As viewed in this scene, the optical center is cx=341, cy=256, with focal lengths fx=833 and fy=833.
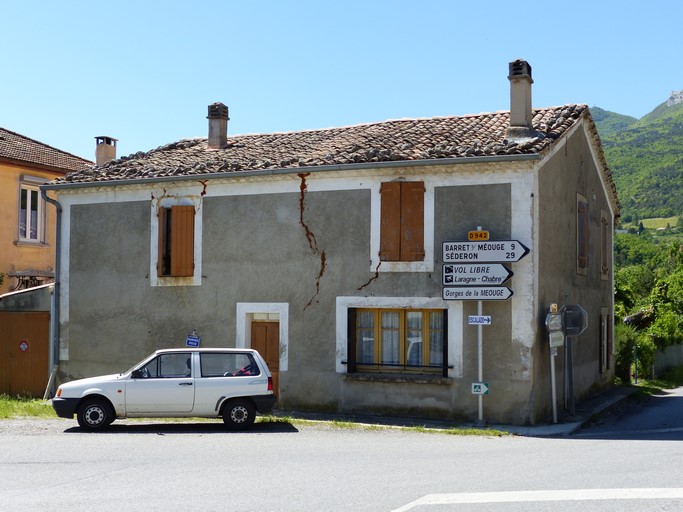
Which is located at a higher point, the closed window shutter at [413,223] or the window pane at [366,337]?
the closed window shutter at [413,223]

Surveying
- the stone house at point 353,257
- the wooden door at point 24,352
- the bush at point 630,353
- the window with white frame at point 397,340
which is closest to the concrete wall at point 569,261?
the stone house at point 353,257

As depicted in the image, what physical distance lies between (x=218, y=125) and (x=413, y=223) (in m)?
7.02

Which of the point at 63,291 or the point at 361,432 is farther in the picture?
the point at 63,291

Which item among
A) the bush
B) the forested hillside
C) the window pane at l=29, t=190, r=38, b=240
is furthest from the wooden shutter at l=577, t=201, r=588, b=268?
the forested hillside

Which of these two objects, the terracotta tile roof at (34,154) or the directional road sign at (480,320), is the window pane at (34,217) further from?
the directional road sign at (480,320)

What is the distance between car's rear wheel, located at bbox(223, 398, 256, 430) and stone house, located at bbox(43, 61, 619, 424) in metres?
2.89

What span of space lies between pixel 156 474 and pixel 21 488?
57.7 inches

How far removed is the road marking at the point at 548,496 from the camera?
7.81 m

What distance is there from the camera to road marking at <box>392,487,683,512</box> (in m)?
7.81

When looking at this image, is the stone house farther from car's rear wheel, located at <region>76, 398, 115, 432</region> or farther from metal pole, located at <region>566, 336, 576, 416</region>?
car's rear wheel, located at <region>76, 398, 115, 432</region>

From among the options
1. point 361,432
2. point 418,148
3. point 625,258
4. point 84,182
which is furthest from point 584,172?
point 625,258

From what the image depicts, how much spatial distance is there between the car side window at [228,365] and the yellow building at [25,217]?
1234cm

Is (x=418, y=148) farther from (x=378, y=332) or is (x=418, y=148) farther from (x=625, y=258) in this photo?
(x=625, y=258)

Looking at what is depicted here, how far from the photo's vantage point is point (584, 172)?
1981 cm
